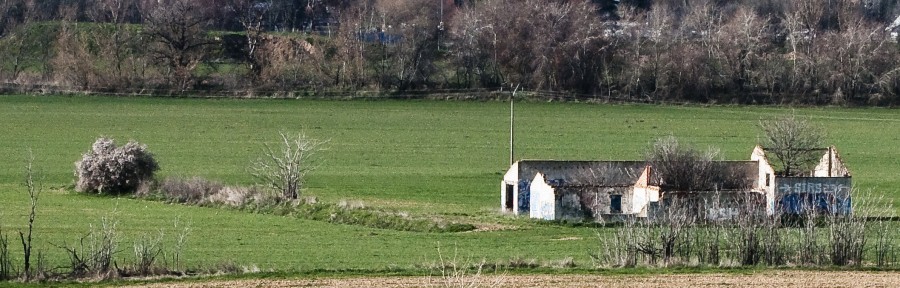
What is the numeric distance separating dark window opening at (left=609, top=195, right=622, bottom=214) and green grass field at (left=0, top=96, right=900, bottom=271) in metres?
2.57

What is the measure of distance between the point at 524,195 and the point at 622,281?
59.1ft

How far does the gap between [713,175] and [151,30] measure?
2285 inches

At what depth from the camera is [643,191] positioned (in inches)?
2023

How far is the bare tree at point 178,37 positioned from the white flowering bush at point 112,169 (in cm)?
3920

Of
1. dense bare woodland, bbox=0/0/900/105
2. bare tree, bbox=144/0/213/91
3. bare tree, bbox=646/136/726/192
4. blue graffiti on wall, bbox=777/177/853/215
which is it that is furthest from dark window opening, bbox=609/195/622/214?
bare tree, bbox=144/0/213/91

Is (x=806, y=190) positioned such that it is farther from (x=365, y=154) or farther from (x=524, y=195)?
(x=365, y=154)

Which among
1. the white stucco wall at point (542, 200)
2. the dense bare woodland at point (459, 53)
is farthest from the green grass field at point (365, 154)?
the dense bare woodland at point (459, 53)

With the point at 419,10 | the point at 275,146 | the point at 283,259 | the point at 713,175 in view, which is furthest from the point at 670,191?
the point at 419,10

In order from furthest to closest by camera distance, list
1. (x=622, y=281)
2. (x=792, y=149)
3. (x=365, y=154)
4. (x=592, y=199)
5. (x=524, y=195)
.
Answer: (x=365, y=154) < (x=792, y=149) < (x=524, y=195) < (x=592, y=199) < (x=622, y=281)

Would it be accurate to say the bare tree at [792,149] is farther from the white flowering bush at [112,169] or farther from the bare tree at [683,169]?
the white flowering bush at [112,169]

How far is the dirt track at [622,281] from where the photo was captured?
3484 cm

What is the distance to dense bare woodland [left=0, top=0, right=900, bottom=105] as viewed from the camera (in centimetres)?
9944

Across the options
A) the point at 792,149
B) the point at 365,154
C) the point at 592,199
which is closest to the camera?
the point at 592,199

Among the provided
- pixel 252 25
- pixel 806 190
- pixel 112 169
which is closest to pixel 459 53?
pixel 252 25
